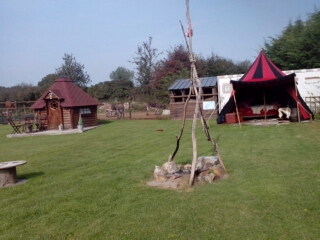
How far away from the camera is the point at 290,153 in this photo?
25.9ft

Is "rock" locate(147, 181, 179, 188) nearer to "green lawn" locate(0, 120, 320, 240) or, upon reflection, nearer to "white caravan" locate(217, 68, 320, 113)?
"green lawn" locate(0, 120, 320, 240)

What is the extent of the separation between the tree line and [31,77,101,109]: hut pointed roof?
10.6 meters

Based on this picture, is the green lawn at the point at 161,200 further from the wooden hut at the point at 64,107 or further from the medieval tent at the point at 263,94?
the wooden hut at the point at 64,107

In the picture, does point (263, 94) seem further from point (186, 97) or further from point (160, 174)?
point (160, 174)

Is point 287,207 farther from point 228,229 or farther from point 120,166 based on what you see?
point 120,166

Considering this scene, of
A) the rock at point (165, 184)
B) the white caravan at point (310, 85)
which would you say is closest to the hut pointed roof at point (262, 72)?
the white caravan at point (310, 85)

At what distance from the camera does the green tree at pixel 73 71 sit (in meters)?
41.4

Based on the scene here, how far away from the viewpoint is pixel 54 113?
1823 cm

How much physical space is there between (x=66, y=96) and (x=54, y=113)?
1.14 meters

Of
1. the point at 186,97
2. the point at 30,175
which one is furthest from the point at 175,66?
the point at 30,175

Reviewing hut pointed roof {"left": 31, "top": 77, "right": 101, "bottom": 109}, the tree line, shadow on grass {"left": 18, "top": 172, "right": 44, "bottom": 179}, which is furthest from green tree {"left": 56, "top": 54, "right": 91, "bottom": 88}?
shadow on grass {"left": 18, "top": 172, "right": 44, "bottom": 179}

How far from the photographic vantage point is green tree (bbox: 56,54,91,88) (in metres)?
41.4

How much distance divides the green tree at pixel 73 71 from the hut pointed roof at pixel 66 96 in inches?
892

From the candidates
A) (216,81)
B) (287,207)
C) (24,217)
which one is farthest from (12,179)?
(216,81)
